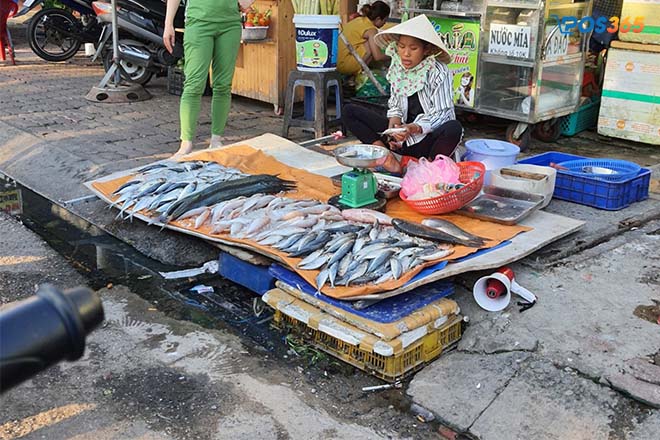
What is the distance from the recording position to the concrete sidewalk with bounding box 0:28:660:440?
119 inches

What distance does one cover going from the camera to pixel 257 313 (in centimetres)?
401

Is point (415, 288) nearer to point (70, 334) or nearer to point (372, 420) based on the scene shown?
point (372, 420)

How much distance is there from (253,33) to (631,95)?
3.99 meters

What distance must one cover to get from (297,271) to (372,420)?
3.27ft

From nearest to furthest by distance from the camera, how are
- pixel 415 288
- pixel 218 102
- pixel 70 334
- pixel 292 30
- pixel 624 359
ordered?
pixel 70 334 → pixel 624 359 → pixel 415 288 → pixel 218 102 → pixel 292 30

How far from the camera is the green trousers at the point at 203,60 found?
5852mm

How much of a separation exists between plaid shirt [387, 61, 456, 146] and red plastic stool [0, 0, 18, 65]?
760 centimetres

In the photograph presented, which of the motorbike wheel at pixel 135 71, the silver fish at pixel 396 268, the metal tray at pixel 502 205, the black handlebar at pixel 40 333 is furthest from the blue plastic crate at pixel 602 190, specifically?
the motorbike wheel at pixel 135 71

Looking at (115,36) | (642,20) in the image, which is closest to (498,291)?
(642,20)

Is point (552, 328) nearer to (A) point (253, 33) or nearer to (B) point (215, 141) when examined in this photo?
(B) point (215, 141)

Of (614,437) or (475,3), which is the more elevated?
(475,3)

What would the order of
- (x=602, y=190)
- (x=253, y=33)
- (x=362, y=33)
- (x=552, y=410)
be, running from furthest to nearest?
1. (x=362, y=33)
2. (x=253, y=33)
3. (x=602, y=190)
4. (x=552, y=410)

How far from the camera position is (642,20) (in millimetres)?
6477

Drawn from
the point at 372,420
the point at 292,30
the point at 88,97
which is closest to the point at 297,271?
the point at 372,420
